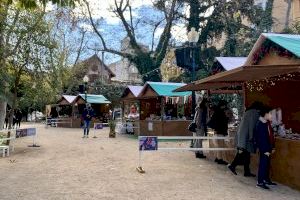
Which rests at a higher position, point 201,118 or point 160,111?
point 160,111

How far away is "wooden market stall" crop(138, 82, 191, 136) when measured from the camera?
22.2 meters

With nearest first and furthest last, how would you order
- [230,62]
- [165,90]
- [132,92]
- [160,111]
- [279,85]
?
[279,85]
[230,62]
[165,90]
[160,111]
[132,92]

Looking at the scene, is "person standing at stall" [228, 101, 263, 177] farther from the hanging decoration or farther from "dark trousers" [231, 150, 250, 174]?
the hanging decoration

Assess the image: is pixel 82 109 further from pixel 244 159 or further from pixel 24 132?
pixel 244 159

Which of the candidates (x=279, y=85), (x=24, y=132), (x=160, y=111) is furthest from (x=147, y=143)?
(x=160, y=111)

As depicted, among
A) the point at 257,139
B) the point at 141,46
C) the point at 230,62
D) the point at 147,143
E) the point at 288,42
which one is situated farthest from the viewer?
the point at 141,46

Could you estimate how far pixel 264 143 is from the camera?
8.66m

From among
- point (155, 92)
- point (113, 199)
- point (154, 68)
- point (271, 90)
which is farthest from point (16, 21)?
point (154, 68)

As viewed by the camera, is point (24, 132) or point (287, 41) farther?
point (24, 132)

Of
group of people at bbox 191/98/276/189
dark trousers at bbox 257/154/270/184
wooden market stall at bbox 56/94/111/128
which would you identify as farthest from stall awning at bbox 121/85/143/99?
dark trousers at bbox 257/154/270/184

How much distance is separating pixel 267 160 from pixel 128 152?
23.5 feet

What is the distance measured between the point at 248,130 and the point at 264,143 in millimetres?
732

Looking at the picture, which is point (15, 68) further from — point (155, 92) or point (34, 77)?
point (155, 92)

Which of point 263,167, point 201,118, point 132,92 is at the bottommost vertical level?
point 263,167
